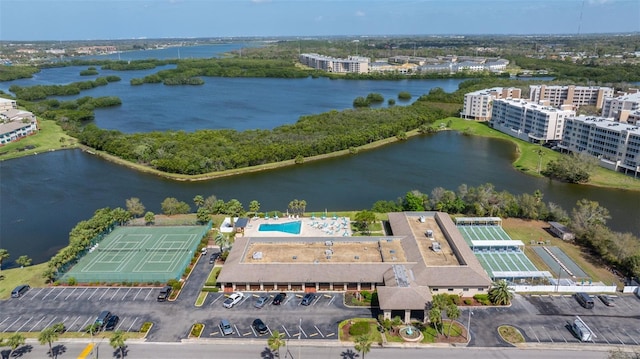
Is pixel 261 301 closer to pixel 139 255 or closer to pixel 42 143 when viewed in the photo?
pixel 139 255

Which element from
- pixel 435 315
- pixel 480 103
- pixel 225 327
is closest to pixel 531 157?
pixel 480 103

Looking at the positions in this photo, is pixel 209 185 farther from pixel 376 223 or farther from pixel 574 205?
pixel 574 205

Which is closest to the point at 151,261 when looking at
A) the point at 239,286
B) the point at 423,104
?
the point at 239,286

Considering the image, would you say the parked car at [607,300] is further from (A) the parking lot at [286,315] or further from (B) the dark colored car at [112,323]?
(B) the dark colored car at [112,323]

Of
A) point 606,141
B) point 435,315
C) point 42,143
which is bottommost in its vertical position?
point 435,315

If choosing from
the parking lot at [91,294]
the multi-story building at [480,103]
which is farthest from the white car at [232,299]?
the multi-story building at [480,103]

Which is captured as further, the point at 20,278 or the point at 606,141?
the point at 606,141

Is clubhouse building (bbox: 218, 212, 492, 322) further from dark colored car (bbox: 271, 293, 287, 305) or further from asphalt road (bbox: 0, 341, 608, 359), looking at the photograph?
asphalt road (bbox: 0, 341, 608, 359)
